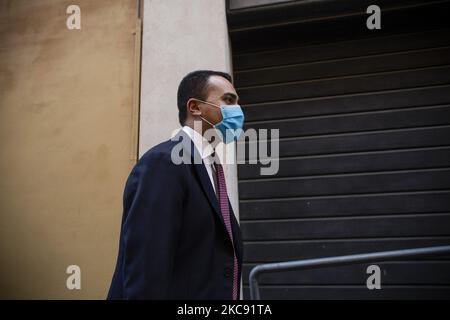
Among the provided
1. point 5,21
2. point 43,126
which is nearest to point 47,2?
point 5,21

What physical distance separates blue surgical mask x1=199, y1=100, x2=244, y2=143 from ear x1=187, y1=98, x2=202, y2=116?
0.22 ft

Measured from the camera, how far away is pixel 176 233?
Answer: 1799mm

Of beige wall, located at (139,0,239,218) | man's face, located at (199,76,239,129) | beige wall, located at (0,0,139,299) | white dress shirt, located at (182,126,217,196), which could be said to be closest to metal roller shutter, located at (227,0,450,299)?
beige wall, located at (139,0,239,218)

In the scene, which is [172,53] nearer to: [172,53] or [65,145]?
[172,53]

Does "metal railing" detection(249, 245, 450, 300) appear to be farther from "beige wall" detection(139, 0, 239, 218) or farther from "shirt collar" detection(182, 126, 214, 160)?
"beige wall" detection(139, 0, 239, 218)

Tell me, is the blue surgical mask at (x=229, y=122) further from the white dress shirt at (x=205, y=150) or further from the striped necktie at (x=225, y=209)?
the striped necktie at (x=225, y=209)

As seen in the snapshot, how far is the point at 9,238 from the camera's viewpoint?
5086 mm

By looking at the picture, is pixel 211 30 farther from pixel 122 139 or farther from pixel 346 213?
pixel 346 213

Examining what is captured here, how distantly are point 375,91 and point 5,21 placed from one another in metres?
5.08

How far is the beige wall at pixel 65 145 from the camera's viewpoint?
480cm

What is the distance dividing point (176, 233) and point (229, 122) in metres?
0.97

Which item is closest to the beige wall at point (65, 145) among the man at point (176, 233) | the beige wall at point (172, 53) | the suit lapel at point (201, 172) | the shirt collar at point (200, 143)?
the beige wall at point (172, 53)

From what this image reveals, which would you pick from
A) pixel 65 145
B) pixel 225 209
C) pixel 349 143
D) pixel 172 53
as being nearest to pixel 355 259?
pixel 225 209

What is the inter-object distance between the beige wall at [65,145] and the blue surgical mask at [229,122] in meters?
2.40
